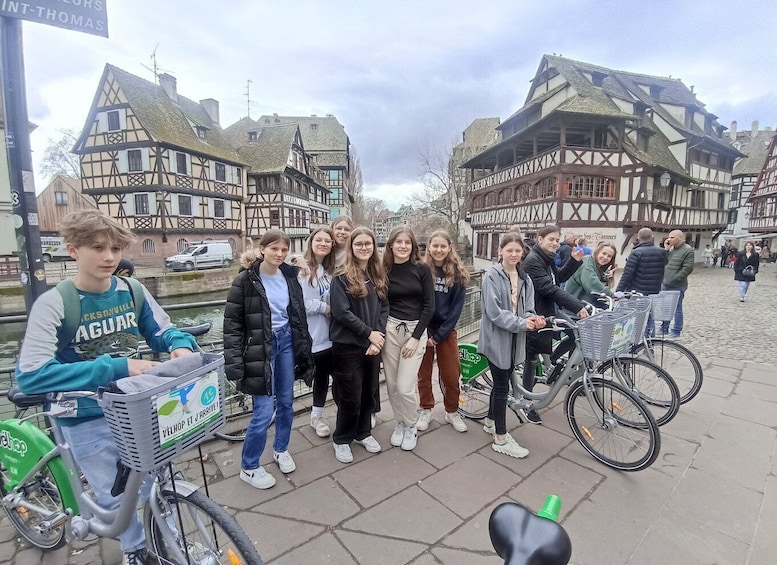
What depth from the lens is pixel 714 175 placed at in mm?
25922

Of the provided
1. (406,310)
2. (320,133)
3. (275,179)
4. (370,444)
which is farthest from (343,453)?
(320,133)

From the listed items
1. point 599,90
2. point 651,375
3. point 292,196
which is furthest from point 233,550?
point 292,196

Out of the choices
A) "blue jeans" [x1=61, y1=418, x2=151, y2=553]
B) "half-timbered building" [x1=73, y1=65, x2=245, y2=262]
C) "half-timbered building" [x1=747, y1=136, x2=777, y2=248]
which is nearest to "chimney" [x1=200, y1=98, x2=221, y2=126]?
"half-timbered building" [x1=73, y1=65, x2=245, y2=262]

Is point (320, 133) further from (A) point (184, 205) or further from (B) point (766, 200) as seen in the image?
(B) point (766, 200)

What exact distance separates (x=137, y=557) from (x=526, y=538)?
184 centimetres

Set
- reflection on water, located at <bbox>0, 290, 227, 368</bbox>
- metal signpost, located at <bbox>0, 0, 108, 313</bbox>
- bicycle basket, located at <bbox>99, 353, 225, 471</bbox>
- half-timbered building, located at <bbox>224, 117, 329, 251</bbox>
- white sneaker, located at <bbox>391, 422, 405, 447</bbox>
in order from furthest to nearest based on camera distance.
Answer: half-timbered building, located at <bbox>224, 117, 329, 251</bbox>
reflection on water, located at <bbox>0, 290, 227, 368</bbox>
white sneaker, located at <bbox>391, 422, 405, 447</bbox>
metal signpost, located at <bbox>0, 0, 108, 313</bbox>
bicycle basket, located at <bbox>99, 353, 225, 471</bbox>

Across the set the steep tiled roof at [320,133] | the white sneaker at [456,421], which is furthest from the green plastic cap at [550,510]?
the steep tiled roof at [320,133]

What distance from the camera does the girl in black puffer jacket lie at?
256 cm

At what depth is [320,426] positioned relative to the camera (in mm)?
3398

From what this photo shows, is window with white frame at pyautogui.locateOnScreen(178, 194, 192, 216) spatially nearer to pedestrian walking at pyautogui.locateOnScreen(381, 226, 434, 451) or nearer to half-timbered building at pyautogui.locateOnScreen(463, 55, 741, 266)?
half-timbered building at pyautogui.locateOnScreen(463, 55, 741, 266)

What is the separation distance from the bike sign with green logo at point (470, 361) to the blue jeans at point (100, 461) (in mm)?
2763

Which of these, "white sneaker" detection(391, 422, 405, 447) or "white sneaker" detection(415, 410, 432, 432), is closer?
"white sneaker" detection(391, 422, 405, 447)

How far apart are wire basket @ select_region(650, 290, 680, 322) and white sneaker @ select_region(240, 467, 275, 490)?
394cm

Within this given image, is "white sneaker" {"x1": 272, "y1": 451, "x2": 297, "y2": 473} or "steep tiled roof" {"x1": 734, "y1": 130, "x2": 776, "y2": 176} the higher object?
"steep tiled roof" {"x1": 734, "y1": 130, "x2": 776, "y2": 176}
